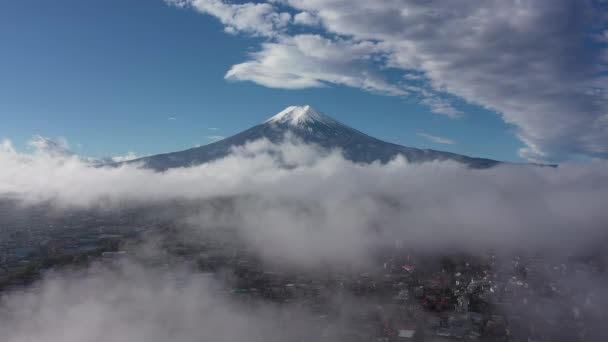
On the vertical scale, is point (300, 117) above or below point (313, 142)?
above

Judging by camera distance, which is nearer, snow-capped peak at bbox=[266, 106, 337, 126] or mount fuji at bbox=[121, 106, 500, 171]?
mount fuji at bbox=[121, 106, 500, 171]

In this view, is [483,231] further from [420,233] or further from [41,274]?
[41,274]

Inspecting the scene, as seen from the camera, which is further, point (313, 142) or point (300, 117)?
point (300, 117)

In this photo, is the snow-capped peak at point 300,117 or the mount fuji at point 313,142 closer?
the mount fuji at point 313,142

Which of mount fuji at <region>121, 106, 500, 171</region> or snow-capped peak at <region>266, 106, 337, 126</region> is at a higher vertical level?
snow-capped peak at <region>266, 106, 337, 126</region>

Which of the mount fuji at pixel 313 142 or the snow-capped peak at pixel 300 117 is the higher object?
the snow-capped peak at pixel 300 117

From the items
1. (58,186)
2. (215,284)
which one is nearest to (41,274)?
(215,284)
